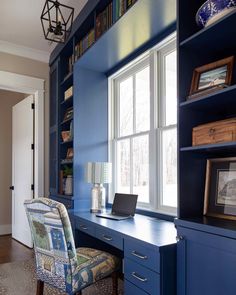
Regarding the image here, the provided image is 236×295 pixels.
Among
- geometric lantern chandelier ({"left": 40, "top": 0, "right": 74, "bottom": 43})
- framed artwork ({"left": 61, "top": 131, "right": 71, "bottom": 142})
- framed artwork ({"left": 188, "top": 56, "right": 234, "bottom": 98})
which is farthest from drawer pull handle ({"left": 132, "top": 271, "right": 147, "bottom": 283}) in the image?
framed artwork ({"left": 61, "top": 131, "right": 71, "bottom": 142})

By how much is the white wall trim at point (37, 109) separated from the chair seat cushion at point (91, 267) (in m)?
1.97

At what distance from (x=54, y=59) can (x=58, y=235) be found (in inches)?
111

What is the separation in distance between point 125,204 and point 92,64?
65.8 inches

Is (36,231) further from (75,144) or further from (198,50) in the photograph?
(198,50)

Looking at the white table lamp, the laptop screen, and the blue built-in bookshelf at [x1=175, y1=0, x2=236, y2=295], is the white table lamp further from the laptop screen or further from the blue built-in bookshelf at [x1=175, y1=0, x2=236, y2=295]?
the blue built-in bookshelf at [x1=175, y1=0, x2=236, y2=295]

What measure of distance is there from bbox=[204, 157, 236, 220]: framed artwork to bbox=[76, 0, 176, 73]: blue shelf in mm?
1248

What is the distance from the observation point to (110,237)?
212cm

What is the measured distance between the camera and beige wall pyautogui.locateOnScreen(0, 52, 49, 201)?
3.94m

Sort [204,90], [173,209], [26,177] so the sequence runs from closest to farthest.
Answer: [204,90] < [173,209] < [26,177]

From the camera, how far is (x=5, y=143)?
535 cm

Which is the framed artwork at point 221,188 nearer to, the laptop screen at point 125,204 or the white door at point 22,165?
the laptop screen at point 125,204

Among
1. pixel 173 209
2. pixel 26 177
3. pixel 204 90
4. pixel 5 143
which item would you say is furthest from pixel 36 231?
pixel 5 143

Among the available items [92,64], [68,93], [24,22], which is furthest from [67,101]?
[24,22]

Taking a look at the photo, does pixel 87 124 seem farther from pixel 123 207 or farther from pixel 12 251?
pixel 12 251
